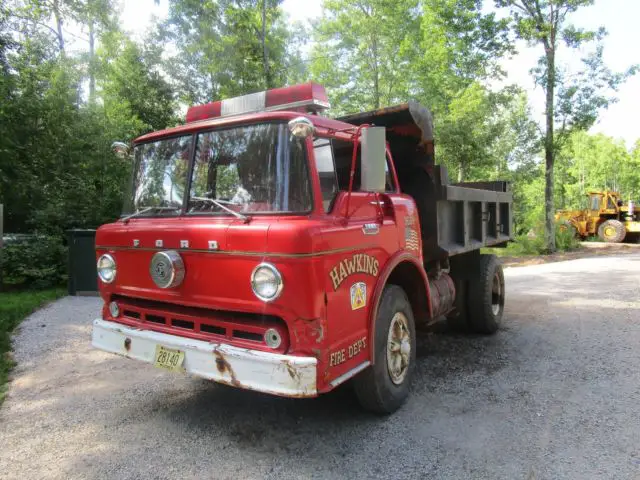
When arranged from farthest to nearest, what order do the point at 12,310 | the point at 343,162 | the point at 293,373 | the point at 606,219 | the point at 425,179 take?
the point at 606,219 → the point at 12,310 → the point at 425,179 → the point at 343,162 → the point at 293,373

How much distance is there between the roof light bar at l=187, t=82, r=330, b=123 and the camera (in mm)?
3709

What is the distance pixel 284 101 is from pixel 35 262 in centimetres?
786

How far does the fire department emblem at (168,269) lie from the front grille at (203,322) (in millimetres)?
265

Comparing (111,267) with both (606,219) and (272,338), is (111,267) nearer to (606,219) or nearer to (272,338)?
(272,338)

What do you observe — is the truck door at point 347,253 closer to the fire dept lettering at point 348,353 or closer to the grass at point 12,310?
the fire dept lettering at point 348,353

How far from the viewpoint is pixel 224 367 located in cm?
289

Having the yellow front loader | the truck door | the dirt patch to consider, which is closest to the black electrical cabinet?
the truck door

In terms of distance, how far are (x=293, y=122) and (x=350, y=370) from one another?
1.66 metres

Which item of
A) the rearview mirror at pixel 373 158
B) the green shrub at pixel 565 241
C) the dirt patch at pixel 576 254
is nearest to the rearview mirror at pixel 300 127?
the rearview mirror at pixel 373 158

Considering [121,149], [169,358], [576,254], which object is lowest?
[576,254]

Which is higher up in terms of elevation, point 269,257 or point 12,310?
point 269,257

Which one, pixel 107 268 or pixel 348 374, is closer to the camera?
pixel 348 374

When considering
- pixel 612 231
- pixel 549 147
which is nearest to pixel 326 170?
pixel 549 147

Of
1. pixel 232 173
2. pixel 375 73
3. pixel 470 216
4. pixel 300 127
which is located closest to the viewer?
pixel 300 127
